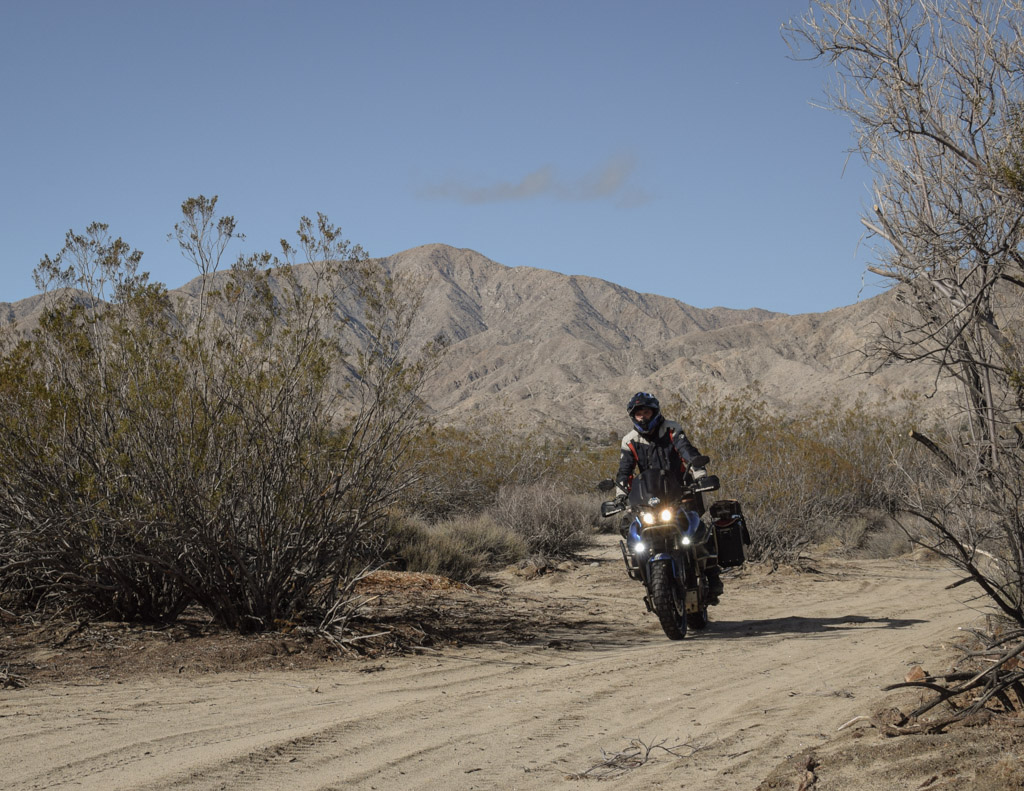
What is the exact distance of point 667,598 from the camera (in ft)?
26.1

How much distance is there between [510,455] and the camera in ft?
71.1

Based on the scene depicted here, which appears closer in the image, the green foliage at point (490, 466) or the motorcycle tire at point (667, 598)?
the motorcycle tire at point (667, 598)

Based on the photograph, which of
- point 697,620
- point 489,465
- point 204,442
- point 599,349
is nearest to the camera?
point 204,442

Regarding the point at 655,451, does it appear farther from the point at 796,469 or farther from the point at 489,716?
the point at 796,469

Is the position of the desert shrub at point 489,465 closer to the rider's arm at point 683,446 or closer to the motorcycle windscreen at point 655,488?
the rider's arm at point 683,446

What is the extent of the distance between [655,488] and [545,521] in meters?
8.06

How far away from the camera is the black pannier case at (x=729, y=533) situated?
855 centimetres

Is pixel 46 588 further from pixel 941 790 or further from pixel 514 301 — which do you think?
pixel 514 301

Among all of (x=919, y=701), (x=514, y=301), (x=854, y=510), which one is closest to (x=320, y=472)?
(x=919, y=701)

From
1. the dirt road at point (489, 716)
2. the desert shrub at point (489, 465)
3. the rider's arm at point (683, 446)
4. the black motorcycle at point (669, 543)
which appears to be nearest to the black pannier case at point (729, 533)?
the black motorcycle at point (669, 543)

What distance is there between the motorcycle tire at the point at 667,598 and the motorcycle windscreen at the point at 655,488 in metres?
0.57

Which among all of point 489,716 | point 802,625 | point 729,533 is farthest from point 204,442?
point 802,625

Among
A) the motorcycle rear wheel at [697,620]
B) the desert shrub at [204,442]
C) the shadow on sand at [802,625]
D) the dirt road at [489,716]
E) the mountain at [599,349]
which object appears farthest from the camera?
the mountain at [599,349]

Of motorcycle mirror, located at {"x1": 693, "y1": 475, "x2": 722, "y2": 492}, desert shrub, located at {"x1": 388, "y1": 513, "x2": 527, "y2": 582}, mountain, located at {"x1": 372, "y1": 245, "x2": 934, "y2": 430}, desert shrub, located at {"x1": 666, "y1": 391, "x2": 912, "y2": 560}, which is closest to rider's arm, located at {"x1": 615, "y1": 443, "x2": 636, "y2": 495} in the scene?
motorcycle mirror, located at {"x1": 693, "y1": 475, "x2": 722, "y2": 492}
